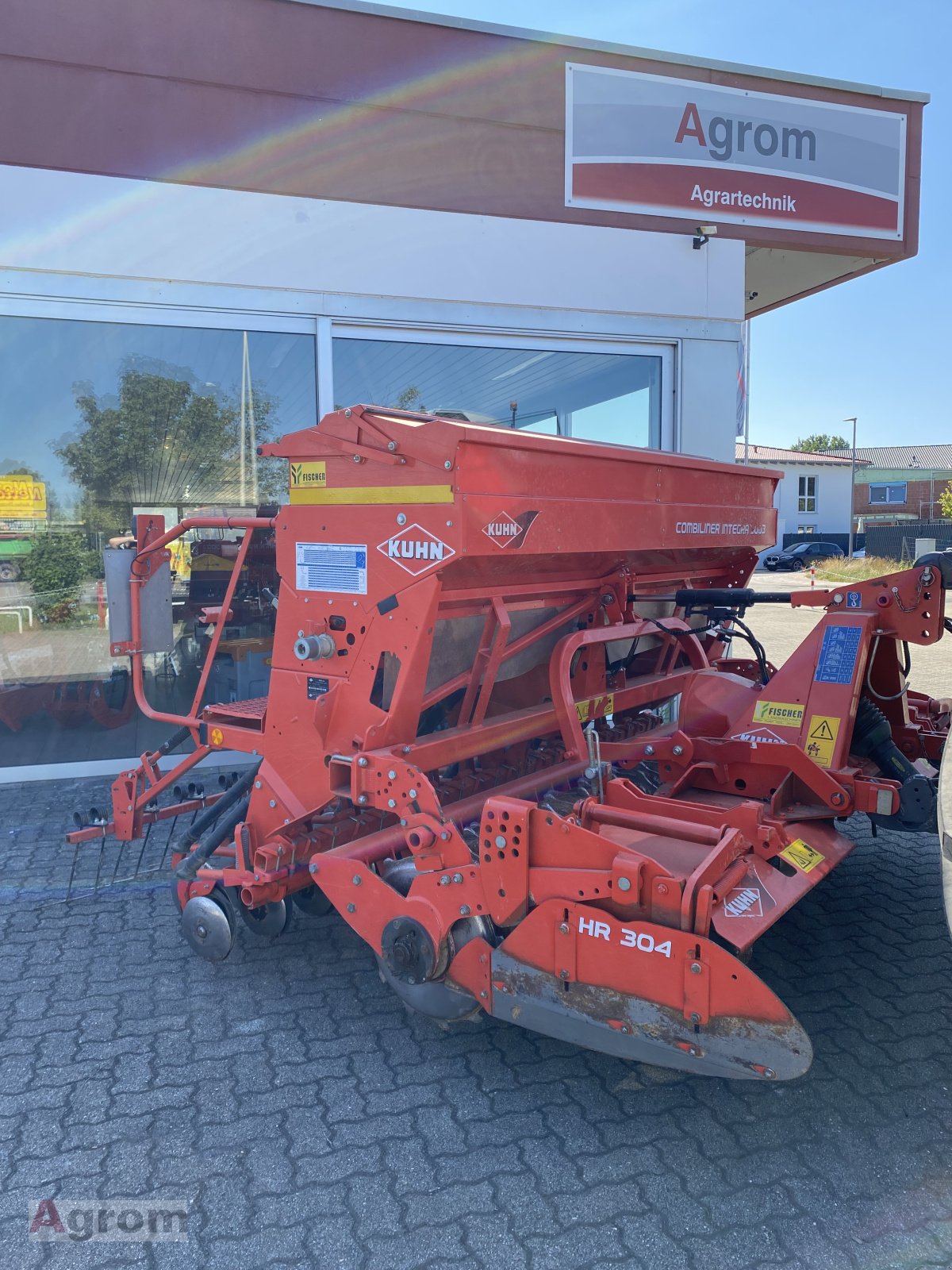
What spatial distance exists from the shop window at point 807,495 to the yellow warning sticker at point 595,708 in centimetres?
4571

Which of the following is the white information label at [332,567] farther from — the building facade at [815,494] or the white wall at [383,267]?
the building facade at [815,494]

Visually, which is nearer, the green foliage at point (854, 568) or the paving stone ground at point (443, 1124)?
the paving stone ground at point (443, 1124)

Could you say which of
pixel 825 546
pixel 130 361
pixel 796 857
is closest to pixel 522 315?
pixel 130 361

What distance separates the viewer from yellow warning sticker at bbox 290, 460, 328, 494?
127 inches

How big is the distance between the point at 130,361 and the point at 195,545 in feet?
4.41

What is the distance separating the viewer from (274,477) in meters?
6.44

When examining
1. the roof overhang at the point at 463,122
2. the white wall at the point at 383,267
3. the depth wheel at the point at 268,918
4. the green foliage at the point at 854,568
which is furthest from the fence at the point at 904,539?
the depth wheel at the point at 268,918

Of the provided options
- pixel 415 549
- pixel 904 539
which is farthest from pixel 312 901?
pixel 904 539

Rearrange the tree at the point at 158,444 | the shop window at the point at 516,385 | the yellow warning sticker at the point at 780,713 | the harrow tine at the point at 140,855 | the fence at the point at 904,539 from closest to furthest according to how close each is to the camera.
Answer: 1. the yellow warning sticker at the point at 780,713
2. the harrow tine at the point at 140,855
3. the tree at the point at 158,444
4. the shop window at the point at 516,385
5. the fence at the point at 904,539

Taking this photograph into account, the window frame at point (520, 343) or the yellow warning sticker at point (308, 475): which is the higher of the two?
the window frame at point (520, 343)

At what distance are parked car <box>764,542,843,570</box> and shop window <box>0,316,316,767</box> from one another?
3288cm

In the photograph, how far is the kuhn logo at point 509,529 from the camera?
9.71ft

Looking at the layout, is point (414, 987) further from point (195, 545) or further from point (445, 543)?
point (195, 545)

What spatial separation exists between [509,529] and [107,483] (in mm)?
4144
